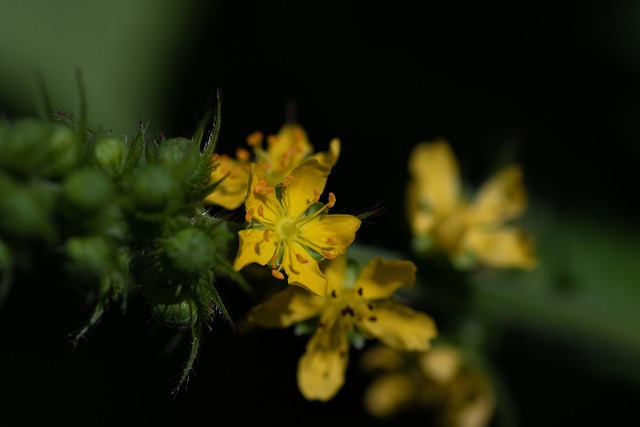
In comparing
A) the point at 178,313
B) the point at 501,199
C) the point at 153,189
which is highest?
the point at 153,189

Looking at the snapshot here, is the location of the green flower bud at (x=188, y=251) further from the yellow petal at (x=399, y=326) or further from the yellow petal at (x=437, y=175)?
the yellow petal at (x=437, y=175)

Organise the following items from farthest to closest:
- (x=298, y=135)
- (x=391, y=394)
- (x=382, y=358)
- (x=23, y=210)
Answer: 1. (x=391, y=394)
2. (x=382, y=358)
3. (x=298, y=135)
4. (x=23, y=210)

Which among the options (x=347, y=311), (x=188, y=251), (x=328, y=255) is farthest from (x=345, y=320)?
(x=188, y=251)

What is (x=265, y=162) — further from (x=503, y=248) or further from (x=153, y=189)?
(x=503, y=248)

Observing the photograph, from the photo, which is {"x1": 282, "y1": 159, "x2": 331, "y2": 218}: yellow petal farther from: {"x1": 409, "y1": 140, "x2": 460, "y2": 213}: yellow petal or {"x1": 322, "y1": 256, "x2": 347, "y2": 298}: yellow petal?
{"x1": 409, "y1": 140, "x2": 460, "y2": 213}: yellow petal

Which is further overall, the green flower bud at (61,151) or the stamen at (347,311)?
the stamen at (347,311)

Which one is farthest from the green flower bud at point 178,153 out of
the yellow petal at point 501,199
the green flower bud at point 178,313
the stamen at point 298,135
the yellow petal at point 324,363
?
the yellow petal at point 501,199

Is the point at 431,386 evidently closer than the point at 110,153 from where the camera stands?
No

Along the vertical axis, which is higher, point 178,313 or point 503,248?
point 178,313
